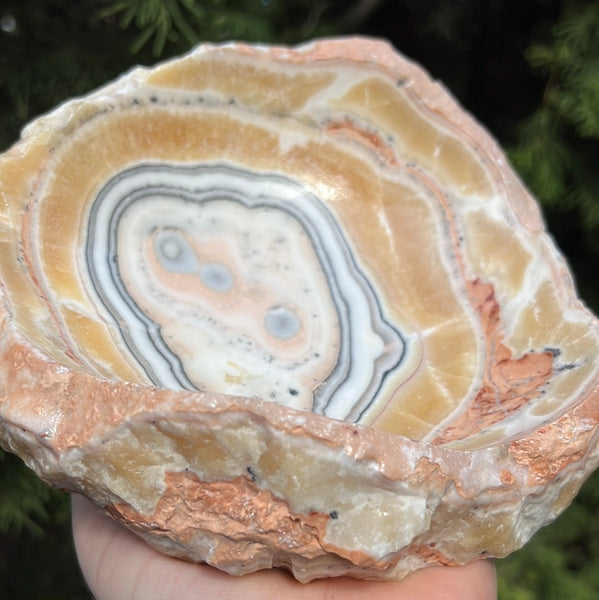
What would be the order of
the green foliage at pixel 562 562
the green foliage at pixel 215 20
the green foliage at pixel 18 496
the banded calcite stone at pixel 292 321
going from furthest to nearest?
the green foliage at pixel 562 562 → the green foliage at pixel 18 496 → the green foliage at pixel 215 20 → the banded calcite stone at pixel 292 321

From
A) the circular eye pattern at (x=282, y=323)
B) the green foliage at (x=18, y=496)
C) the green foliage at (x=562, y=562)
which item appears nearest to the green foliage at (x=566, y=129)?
the green foliage at (x=562, y=562)

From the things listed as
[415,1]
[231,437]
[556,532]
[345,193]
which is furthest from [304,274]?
[415,1]

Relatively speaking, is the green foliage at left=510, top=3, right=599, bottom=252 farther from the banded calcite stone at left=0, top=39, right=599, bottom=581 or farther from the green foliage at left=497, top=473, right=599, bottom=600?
the green foliage at left=497, top=473, right=599, bottom=600

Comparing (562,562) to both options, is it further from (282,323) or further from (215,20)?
(215,20)

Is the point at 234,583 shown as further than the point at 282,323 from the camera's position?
No

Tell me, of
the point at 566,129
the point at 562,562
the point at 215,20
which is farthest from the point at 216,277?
the point at 562,562

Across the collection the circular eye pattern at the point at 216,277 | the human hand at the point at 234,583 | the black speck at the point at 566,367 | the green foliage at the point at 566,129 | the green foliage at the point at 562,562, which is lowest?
the green foliage at the point at 562,562

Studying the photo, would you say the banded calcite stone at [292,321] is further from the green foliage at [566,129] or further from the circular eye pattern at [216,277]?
the green foliage at [566,129]
